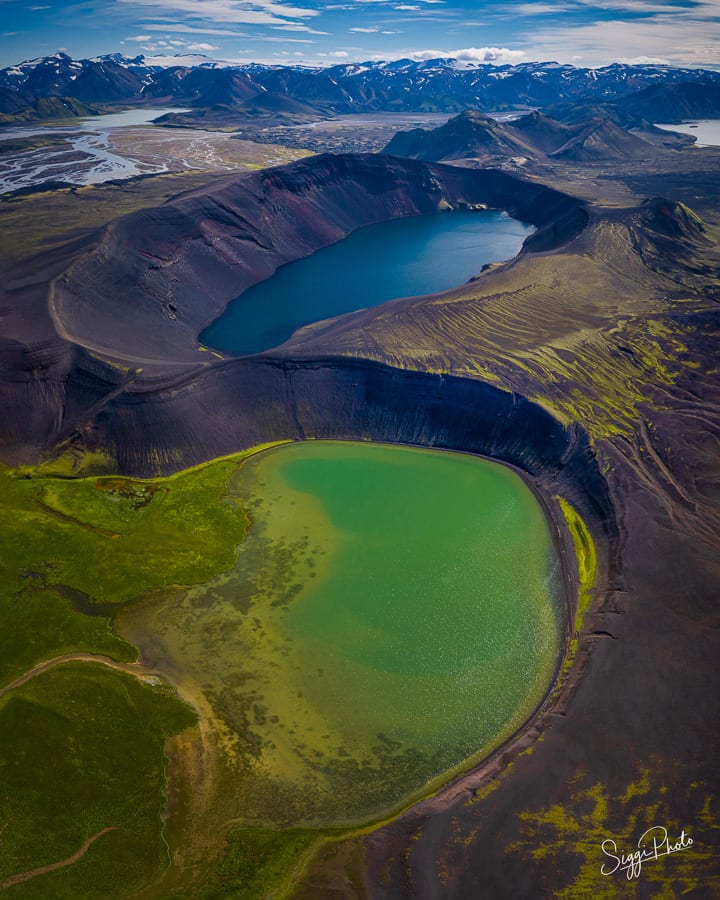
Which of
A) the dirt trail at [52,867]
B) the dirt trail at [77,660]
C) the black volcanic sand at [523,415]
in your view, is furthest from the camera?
the dirt trail at [77,660]

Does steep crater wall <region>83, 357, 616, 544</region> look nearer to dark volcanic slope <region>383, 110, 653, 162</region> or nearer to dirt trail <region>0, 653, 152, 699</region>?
dirt trail <region>0, 653, 152, 699</region>

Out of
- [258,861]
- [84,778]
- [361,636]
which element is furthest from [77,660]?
[361,636]

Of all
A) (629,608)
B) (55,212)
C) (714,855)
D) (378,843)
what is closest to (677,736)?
(714,855)

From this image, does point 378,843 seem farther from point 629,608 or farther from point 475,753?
point 629,608

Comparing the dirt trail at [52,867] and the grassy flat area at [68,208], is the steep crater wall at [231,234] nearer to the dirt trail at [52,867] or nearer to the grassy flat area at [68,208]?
the grassy flat area at [68,208]

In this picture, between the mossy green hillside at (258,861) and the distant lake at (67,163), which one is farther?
the distant lake at (67,163)

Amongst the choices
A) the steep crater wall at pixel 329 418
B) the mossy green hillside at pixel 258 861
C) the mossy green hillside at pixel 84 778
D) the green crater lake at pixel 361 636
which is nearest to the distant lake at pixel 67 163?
the steep crater wall at pixel 329 418
